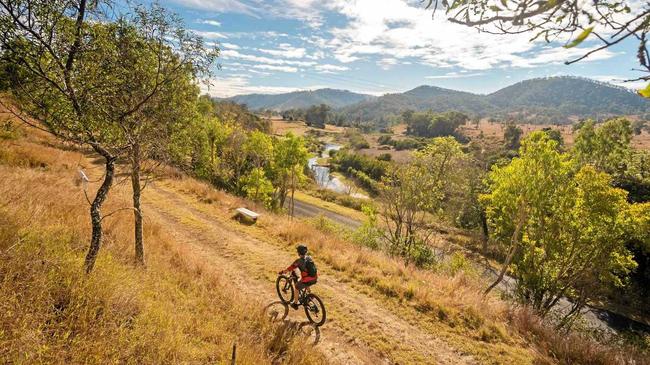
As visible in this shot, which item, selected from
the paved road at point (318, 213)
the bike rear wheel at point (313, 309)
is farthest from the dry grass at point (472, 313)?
the paved road at point (318, 213)

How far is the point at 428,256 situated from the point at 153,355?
19.8m

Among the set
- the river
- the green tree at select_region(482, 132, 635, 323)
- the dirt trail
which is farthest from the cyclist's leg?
the river

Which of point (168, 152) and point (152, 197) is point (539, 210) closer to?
point (168, 152)

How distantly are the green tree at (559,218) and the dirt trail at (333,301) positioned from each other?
8558 mm

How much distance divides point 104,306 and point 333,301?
708 cm

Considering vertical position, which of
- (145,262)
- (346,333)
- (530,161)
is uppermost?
(530,161)

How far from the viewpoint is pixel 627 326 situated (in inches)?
1045

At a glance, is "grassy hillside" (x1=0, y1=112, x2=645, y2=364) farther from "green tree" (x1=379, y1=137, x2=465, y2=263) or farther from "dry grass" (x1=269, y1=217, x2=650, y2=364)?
"green tree" (x1=379, y1=137, x2=465, y2=263)

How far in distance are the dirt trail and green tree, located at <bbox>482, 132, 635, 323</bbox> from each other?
856 cm

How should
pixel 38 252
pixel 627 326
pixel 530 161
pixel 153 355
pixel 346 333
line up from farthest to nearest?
pixel 627 326 < pixel 530 161 < pixel 346 333 < pixel 38 252 < pixel 153 355

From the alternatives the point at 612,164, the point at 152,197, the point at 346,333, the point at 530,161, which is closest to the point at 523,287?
the point at 530,161

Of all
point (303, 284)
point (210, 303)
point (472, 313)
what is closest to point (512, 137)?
point (472, 313)

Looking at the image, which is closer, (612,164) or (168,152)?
(168,152)

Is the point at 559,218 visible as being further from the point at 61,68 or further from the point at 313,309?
the point at 61,68
